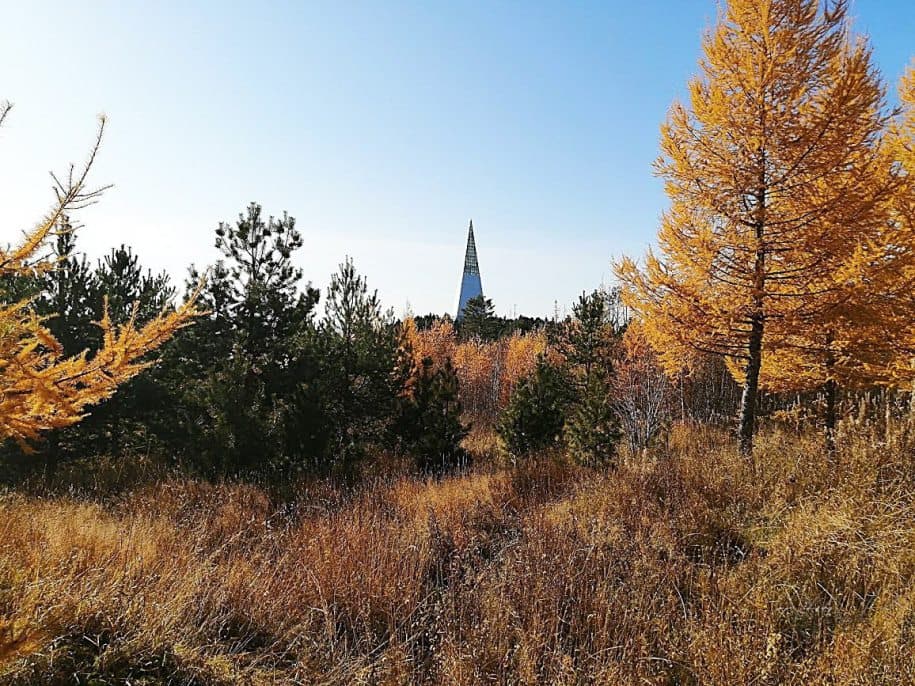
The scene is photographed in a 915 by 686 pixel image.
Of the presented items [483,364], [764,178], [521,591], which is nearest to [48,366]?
[521,591]

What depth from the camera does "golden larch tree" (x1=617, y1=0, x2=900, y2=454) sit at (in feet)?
20.5

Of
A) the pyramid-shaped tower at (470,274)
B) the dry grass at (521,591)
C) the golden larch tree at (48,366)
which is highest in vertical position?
the pyramid-shaped tower at (470,274)

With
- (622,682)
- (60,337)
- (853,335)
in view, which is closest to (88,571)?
(622,682)

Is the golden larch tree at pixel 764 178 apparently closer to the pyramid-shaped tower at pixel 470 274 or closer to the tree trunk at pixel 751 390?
the tree trunk at pixel 751 390

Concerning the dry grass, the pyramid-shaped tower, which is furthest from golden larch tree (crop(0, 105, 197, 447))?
the pyramid-shaped tower

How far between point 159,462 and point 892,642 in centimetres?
1127

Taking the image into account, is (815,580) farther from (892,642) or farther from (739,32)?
(739,32)

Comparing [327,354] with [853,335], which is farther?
[327,354]

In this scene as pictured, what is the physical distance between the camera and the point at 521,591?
3762 millimetres

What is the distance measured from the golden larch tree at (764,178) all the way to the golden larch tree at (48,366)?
6.15 meters

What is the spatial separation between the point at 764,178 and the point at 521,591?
20.0 feet

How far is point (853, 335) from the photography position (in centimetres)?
702

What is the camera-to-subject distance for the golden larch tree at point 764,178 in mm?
6242

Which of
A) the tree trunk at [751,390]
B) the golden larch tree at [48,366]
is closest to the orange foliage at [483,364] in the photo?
the tree trunk at [751,390]
